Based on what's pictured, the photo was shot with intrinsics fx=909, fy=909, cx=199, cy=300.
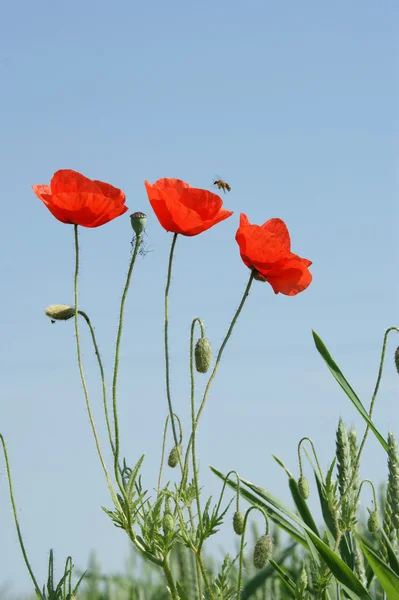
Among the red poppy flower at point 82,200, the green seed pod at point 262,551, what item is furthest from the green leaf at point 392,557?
the red poppy flower at point 82,200

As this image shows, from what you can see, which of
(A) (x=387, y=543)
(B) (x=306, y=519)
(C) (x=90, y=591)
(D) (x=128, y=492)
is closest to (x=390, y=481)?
(A) (x=387, y=543)

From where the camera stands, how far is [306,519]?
315 centimetres

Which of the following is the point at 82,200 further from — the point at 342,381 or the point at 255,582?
the point at 255,582

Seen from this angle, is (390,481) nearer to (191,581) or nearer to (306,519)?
(306,519)

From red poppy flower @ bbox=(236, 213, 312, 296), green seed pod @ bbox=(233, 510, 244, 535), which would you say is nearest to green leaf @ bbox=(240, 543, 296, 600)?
green seed pod @ bbox=(233, 510, 244, 535)

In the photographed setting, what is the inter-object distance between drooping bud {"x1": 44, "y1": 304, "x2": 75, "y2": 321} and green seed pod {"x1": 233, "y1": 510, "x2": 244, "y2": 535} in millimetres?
754

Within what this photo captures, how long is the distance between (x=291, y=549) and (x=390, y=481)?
77 centimetres

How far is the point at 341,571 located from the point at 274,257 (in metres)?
0.93

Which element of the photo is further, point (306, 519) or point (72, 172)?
point (306, 519)

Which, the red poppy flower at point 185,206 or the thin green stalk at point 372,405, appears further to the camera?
the thin green stalk at point 372,405

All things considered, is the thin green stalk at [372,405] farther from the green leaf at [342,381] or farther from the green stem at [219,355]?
the green stem at [219,355]

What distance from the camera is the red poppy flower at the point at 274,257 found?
9.00 ft

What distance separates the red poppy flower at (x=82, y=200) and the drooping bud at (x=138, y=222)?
7 cm

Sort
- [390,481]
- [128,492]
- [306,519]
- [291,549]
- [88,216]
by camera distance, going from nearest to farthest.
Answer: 1. [128,492]
2. [88,216]
3. [390,481]
4. [306,519]
5. [291,549]
